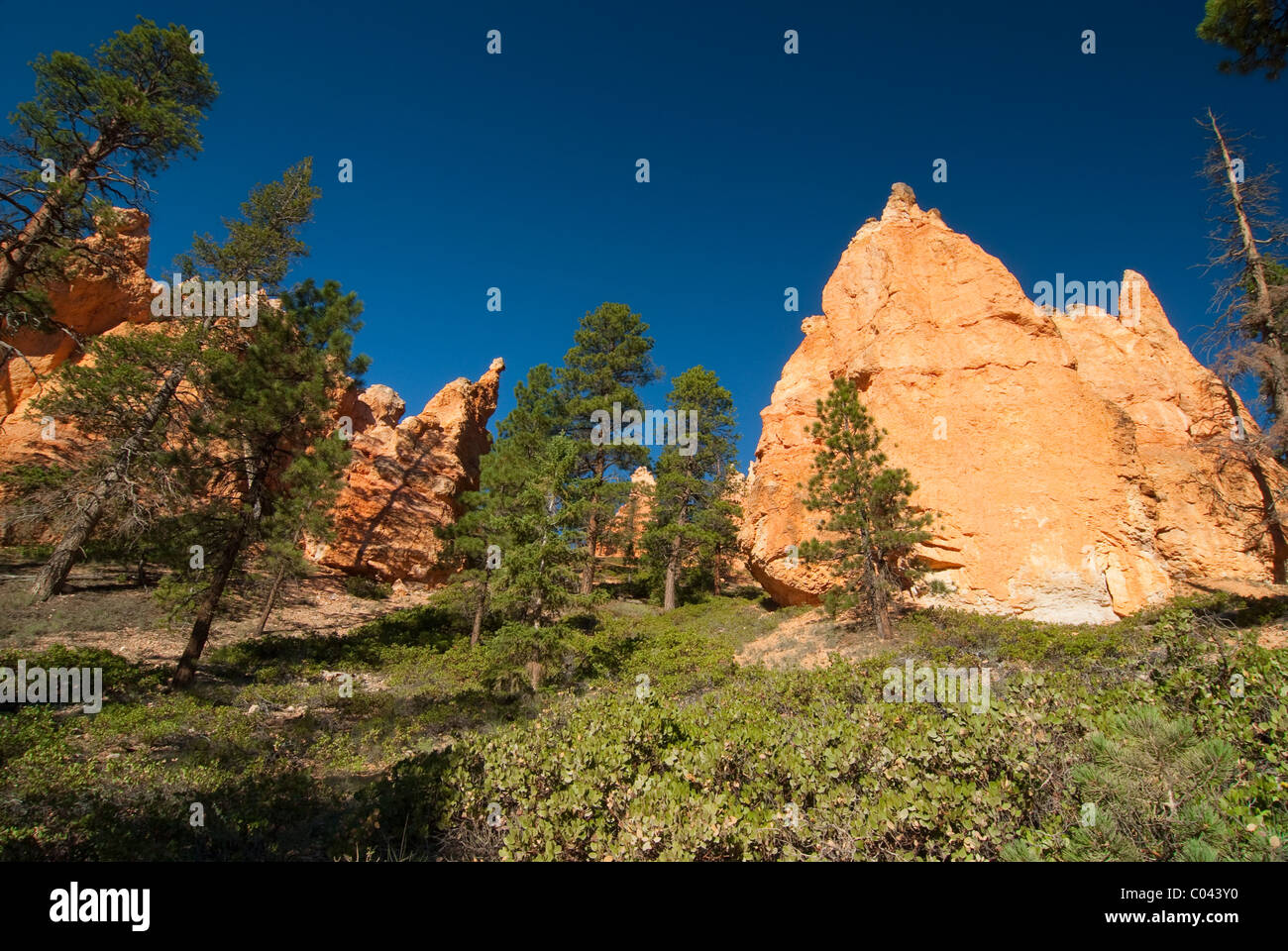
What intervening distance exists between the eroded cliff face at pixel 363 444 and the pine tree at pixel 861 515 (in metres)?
20.8

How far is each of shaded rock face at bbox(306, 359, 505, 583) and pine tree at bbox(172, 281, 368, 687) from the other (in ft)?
38.1

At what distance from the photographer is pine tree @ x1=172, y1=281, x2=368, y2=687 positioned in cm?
1265

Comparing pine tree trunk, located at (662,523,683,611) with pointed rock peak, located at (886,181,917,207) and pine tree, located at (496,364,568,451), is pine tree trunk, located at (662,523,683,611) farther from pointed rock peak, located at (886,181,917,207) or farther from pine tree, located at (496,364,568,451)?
pointed rock peak, located at (886,181,917,207)

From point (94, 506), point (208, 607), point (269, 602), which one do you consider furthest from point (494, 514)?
point (94, 506)

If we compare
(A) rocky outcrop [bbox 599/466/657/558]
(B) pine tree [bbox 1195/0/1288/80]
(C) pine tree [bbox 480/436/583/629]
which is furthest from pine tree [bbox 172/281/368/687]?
(B) pine tree [bbox 1195/0/1288/80]

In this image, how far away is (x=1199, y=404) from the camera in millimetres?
21250

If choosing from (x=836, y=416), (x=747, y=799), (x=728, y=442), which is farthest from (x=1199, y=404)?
(x=747, y=799)

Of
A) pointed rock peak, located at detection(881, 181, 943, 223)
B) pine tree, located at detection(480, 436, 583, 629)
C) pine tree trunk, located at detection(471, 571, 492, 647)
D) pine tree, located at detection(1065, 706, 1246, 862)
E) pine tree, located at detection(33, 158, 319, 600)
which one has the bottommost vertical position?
pine tree trunk, located at detection(471, 571, 492, 647)

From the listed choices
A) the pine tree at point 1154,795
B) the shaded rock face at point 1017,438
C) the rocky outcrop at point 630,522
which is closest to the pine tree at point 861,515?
the shaded rock face at point 1017,438

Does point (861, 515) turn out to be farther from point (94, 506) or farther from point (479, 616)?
point (94, 506)

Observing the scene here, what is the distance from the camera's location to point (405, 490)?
92.5 ft

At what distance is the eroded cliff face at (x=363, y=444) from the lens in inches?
859

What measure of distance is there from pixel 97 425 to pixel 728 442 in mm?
24777
